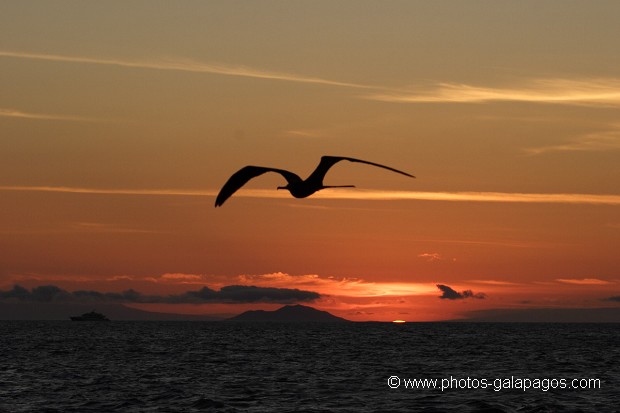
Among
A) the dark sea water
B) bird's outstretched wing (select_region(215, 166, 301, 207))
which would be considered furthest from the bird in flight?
the dark sea water

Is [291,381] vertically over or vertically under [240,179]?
under

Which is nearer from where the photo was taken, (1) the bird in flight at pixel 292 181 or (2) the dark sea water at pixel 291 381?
(1) the bird in flight at pixel 292 181

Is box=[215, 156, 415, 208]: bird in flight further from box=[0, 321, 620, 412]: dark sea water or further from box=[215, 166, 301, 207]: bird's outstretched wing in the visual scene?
box=[0, 321, 620, 412]: dark sea water

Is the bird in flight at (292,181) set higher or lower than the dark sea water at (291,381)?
higher

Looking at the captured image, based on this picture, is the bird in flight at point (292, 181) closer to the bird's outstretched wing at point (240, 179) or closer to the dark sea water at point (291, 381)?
the bird's outstretched wing at point (240, 179)

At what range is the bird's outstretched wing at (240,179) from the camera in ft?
78.6

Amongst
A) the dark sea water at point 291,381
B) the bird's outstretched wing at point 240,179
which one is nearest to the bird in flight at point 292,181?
the bird's outstretched wing at point 240,179

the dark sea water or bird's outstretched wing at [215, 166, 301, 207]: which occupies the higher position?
bird's outstretched wing at [215, 166, 301, 207]

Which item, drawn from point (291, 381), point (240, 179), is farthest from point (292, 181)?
point (291, 381)

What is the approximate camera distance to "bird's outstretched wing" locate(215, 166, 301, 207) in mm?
23969

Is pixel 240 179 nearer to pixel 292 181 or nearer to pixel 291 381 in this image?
pixel 292 181

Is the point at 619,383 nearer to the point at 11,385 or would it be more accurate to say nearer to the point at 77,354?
the point at 11,385

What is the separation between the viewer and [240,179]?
24.4 m

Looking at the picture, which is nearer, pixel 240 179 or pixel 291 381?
pixel 240 179
